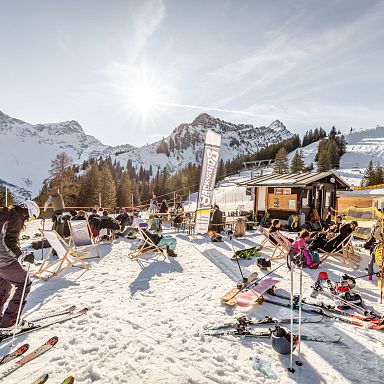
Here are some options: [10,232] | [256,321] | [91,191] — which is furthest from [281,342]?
[91,191]

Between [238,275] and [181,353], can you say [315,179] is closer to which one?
[238,275]

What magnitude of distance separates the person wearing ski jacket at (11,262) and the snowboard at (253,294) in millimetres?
3577

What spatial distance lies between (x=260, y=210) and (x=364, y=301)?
12717 millimetres

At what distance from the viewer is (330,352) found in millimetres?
3342

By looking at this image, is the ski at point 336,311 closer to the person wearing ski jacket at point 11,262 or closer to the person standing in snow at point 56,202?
the person wearing ski jacket at point 11,262

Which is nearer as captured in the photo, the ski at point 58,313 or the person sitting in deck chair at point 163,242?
the ski at point 58,313

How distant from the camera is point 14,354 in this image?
10.2 ft

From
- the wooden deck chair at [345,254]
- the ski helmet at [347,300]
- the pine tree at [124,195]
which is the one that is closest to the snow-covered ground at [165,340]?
the ski helmet at [347,300]

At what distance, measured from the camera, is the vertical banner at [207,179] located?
1002 centimetres

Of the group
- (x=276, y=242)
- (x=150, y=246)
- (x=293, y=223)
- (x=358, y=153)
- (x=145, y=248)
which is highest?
(x=358, y=153)

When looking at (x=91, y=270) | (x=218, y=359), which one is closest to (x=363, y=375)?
(x=218, y=359)

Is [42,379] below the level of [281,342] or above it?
below

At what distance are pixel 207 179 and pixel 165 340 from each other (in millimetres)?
7135

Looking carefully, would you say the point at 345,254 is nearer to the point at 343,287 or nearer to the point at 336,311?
the point at 343,287
